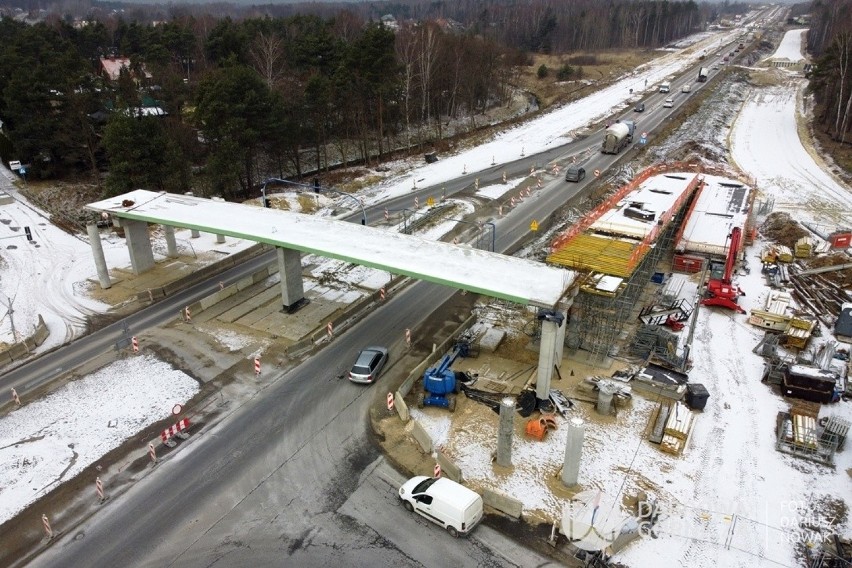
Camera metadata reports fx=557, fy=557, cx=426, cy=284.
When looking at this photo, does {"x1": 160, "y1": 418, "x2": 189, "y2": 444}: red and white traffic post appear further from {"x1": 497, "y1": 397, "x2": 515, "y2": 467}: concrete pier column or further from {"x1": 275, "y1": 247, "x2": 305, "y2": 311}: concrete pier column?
{"x1": 497, "y1": 397, "x2": 515, "y2": 467}: concrete pier column

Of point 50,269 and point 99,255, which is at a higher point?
point 99,255

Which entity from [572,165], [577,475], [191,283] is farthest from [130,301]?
[572,165]

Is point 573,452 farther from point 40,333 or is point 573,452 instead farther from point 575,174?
point 575,174

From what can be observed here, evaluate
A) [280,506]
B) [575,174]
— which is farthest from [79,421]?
[575,174]

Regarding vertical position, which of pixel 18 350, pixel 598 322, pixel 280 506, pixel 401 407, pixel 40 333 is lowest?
pixel 280 506

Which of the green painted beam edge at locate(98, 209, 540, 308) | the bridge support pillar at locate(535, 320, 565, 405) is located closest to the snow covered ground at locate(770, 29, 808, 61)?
the bridge support pillar at locate(535, 320, 565, 405)

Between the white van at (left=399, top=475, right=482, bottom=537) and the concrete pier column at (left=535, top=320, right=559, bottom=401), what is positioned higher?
the concrete pier column at (left=535, top=320, right=559, bottom=401)

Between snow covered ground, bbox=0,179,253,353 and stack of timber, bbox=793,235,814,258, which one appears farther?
stack of timber, bbox=793,235,814,258
